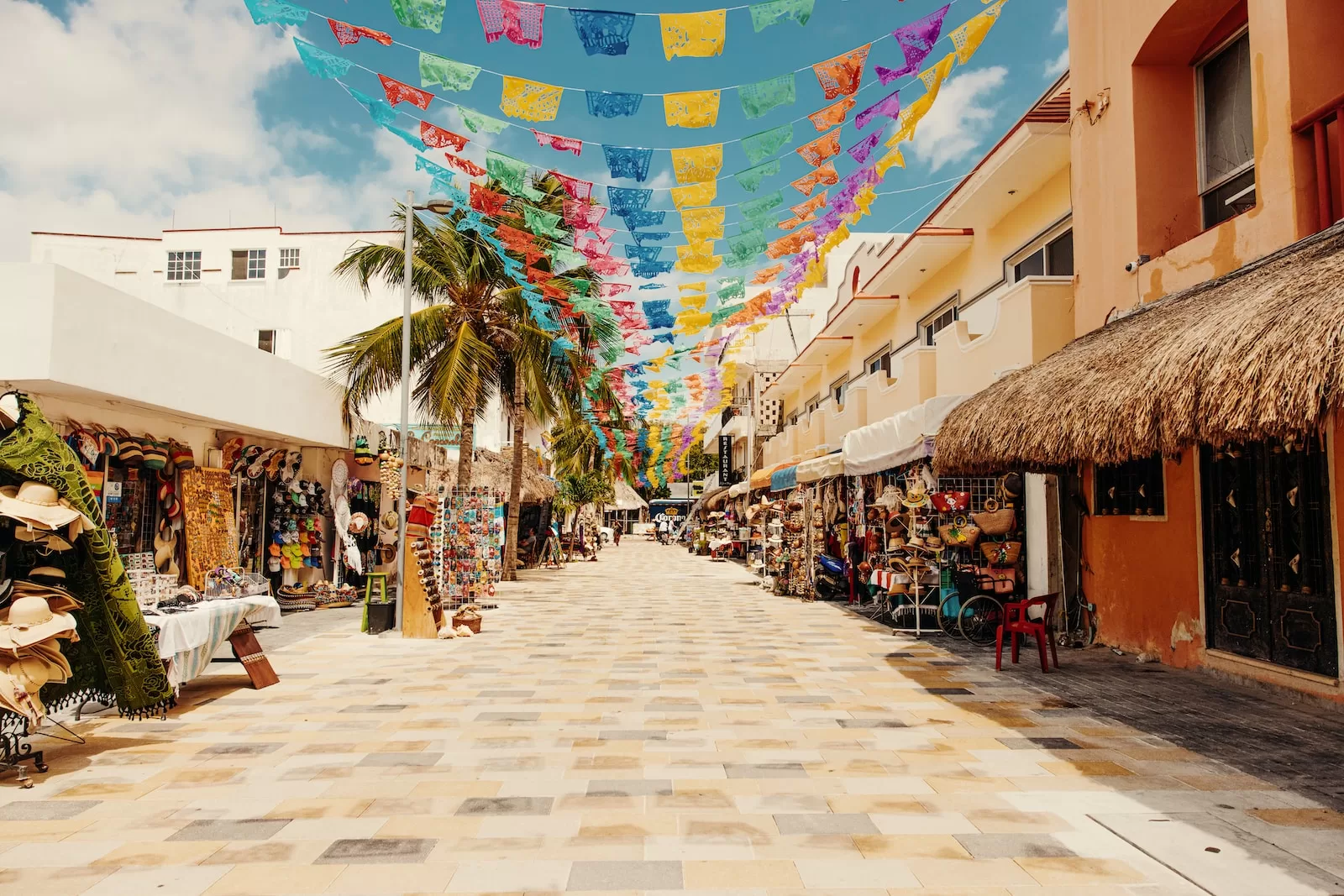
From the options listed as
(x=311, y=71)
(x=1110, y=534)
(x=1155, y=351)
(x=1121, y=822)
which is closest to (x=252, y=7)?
(x=311, y=71)

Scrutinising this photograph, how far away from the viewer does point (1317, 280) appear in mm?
5691

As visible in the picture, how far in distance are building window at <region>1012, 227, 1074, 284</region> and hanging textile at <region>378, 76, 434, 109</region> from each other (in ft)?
27.6

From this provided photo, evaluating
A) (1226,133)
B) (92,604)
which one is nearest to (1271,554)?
(1226,133)

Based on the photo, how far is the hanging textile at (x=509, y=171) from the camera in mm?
10375

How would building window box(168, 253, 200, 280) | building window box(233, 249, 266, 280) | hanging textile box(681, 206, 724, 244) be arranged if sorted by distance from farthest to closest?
1. building window box(168, 253, 200, 280)
2. building window box(233, 249, 266, 280)
3. hanging textile box(681, 206, 724, 244)

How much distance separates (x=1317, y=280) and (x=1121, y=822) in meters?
3.67

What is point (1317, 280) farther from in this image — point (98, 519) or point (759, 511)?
point (759, 511)

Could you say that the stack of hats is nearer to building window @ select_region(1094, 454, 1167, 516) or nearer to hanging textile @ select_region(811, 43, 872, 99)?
hanging textile @ select_region(811, 43, 872, 99)

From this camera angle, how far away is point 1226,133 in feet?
30.7

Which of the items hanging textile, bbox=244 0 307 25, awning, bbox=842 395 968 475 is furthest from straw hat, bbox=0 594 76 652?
awning, bbox=842 395 968 475

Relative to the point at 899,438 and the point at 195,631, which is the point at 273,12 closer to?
the point at 195,631

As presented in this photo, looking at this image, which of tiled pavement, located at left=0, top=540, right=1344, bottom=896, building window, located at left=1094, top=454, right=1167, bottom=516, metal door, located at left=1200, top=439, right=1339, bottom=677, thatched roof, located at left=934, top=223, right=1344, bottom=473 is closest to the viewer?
tiled pavement, located at left=0, top=540, right=1344, bottom=896

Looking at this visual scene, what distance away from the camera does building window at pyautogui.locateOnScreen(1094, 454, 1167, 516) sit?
9.43 metres

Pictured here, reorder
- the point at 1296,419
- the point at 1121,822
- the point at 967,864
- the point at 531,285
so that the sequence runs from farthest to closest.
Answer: the point at 531,285 → the point at 1296,419 → the point at 1121,822 → the point at 967,864
